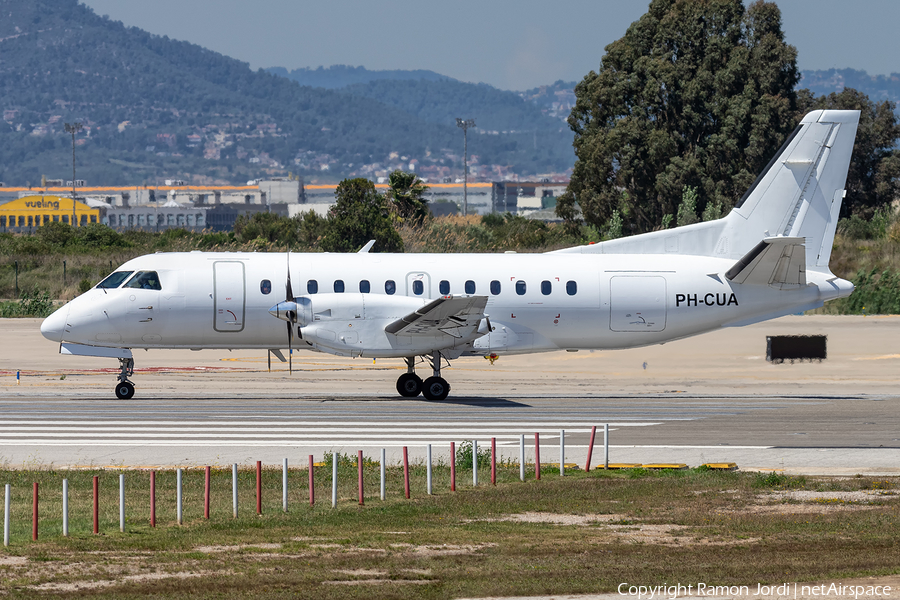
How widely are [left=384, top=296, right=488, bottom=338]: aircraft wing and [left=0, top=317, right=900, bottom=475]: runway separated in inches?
77.2

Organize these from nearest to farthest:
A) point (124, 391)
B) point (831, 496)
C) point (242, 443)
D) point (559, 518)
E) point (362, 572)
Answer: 1. point (362, 572)
2. point (559, 518)
3. point (831, 496)
4. point (242, 443)
5. point (124, 391)

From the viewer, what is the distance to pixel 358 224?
65125 millimetres

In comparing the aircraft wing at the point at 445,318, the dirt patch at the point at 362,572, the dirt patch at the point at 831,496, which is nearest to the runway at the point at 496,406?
the aircraft wing at the point at 445,318

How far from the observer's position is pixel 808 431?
25.0 metres

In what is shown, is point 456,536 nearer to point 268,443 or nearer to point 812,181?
point 268,443

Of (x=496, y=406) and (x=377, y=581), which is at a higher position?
(x=496, y=406)

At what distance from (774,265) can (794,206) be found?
252cm

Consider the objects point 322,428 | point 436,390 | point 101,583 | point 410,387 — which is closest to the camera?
point 101,583

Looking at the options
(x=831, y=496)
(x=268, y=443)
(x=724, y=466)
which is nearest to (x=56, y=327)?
(x=268, y=443)

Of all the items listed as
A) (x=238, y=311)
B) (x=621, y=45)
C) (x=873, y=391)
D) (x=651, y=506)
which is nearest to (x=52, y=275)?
(x=238, y=311)

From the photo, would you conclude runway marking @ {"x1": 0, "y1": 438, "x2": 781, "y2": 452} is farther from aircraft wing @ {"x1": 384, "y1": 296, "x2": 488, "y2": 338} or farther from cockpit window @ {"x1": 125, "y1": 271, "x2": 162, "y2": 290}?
cockpit window @ {"x1": 125, "y1": 271, "x2": 162, "y2": 290}

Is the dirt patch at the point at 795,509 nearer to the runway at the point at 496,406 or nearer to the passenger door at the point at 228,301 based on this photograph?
the runway at the point at 496,406

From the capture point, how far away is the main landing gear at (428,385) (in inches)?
1228

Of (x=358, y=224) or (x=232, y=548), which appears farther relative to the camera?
(x=358, y=224)
